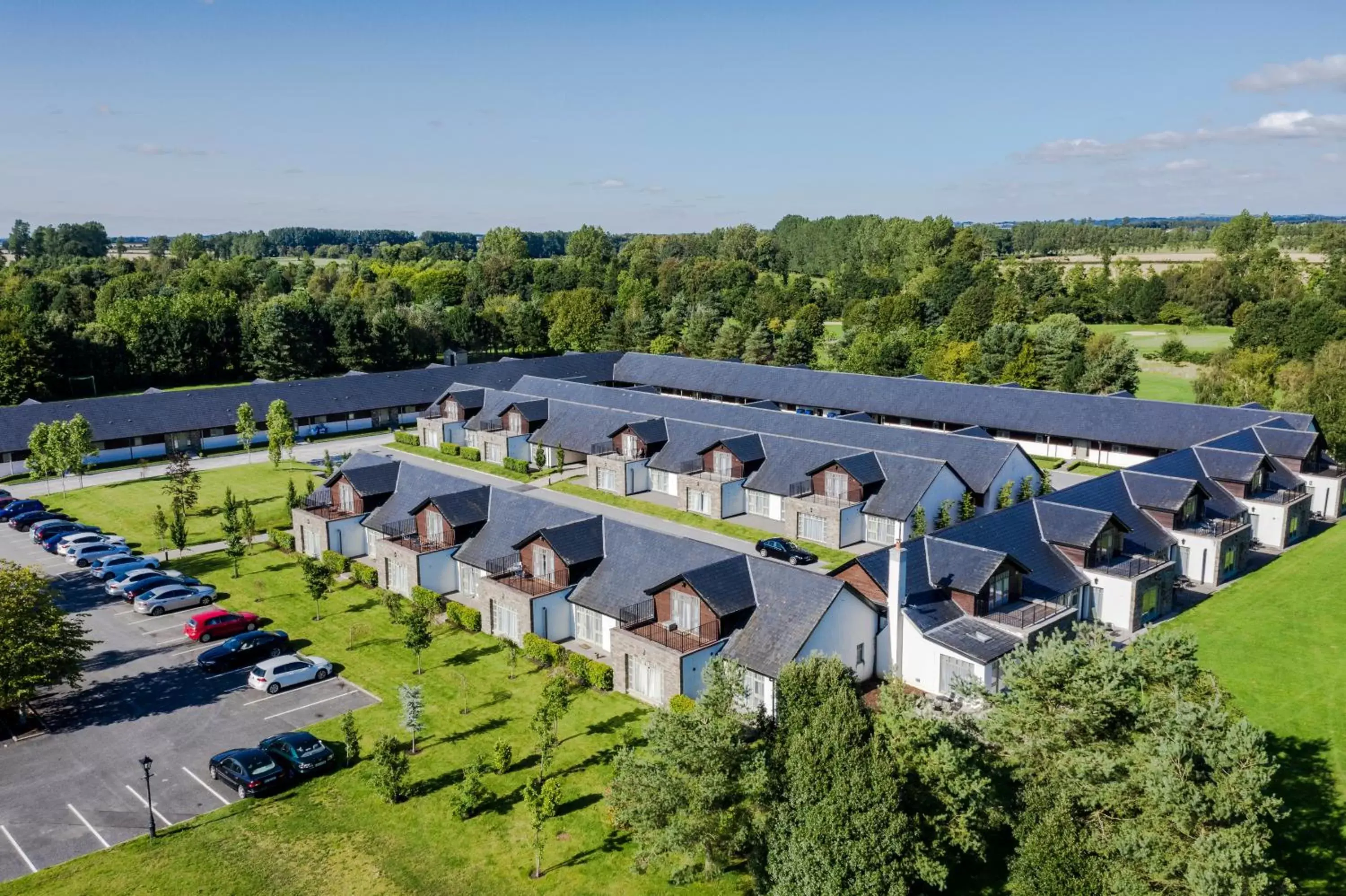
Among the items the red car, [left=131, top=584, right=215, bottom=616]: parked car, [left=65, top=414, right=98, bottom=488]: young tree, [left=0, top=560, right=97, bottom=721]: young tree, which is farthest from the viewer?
[left=65, top=414, right=98, bottom=488]: young tree

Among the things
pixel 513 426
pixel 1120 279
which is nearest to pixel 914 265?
pixel 1120 279

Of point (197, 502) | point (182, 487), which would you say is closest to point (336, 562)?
point (182, 487)

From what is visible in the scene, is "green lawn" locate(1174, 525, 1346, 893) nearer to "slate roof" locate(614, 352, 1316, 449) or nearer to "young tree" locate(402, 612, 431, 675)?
"slate roof" locate(614, 352, 1316, 449)

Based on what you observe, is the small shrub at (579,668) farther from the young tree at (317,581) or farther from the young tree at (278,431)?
the young tree at (278,431)

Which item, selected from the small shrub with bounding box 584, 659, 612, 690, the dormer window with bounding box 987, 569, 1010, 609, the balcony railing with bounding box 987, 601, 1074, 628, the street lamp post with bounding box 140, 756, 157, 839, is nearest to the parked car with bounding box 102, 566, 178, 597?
the street lamp post with bounding box 140, 756, 157, 839

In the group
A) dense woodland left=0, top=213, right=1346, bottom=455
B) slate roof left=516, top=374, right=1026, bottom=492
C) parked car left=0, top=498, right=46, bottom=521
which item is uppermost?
dense woodland left=0, top=213, right=1346, bottom=455

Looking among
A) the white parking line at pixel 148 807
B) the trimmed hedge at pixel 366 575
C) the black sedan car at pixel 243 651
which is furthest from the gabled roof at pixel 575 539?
the white parking line at pixel 148 807
